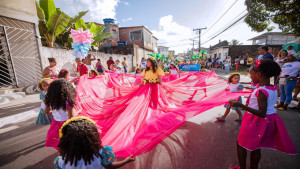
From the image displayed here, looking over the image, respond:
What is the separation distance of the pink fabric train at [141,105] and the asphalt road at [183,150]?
39 centimetres

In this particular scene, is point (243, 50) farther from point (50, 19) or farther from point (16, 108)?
point (16, 108)

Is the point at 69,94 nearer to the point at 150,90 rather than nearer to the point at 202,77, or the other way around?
the point at 150,90

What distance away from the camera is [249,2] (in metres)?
8.87

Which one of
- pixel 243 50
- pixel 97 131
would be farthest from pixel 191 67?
pixel 97 131

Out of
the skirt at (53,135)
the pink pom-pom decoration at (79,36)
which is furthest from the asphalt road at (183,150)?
the pink pom-pom decoration at (79,36)

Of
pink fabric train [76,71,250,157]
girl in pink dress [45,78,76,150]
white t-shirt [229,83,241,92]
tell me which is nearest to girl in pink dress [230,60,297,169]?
pink fabric train [76,71,250,157]

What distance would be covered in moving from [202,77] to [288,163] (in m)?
2.83

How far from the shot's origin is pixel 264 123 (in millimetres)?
1677

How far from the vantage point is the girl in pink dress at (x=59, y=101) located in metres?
1.88

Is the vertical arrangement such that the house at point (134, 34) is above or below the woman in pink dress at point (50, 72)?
above

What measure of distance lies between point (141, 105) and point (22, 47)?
871cm

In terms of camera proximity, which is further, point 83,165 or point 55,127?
point 55,127

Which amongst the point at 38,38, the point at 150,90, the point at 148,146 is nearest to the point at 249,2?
the point at 150,90

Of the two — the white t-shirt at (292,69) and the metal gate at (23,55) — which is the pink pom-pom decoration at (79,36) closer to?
the metal gate at (23,55)
